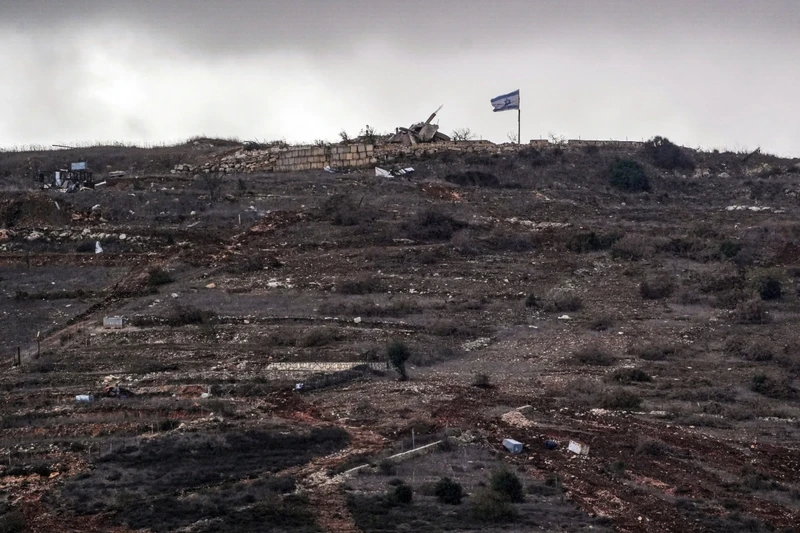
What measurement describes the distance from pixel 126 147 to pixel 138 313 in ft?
100

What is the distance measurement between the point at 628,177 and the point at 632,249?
15167 mm

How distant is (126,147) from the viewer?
57625mm

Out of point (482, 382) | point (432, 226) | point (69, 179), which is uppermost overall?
point (69, 179)

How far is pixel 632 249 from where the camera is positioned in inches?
1414

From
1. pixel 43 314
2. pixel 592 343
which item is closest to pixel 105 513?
pixel 592 343

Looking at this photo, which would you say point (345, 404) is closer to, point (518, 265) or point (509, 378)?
point (509, 378)

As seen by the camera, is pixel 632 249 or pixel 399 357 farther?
pixel 632 249

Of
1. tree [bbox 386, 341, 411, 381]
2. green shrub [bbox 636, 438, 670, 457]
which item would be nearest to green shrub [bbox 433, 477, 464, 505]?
green shrub [bbox 636, 438, 670, 457]

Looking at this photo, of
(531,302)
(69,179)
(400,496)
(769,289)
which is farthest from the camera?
(69,179)

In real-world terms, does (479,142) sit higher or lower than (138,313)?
higher

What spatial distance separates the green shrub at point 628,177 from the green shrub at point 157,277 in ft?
79.7

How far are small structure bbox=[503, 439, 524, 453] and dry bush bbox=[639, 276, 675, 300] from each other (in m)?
14.1

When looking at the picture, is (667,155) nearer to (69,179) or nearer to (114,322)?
(69,179)

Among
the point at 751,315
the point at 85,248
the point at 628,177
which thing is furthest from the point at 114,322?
the point at 628,177
